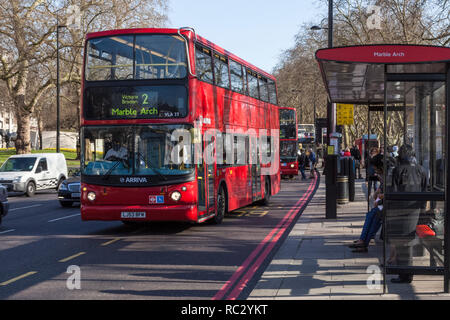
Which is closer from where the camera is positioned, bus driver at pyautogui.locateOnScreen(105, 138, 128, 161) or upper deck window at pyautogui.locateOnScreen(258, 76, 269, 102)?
bus driver at pyautogui.locateOnScreen(105, 138, 128, 161)

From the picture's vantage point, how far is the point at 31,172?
2553 centimetres

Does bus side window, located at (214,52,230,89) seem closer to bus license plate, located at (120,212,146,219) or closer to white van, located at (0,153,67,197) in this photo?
bus license plate, located at (120,212,146,219)

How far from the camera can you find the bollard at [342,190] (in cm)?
1894

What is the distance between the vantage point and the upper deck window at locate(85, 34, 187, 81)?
12.1m

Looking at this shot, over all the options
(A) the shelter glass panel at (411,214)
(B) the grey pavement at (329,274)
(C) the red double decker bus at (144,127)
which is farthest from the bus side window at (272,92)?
(A) the shelter glass panel at (411,214)

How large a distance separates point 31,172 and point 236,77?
12.9 metres

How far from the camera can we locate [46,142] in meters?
89.3

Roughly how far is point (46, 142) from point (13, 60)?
51414 mm

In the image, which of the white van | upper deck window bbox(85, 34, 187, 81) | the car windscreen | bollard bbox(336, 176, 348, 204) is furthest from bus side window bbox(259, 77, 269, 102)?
the car windscreen

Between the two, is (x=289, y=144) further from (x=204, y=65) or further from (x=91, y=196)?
(x=91, y=196)

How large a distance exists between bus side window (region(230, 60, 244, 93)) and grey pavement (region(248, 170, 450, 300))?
452cm

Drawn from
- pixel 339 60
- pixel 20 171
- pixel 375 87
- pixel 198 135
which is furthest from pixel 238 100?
pixel 20 171

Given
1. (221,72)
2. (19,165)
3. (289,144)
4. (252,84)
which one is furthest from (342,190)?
(289,144)

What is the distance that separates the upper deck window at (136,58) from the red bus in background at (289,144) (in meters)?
24.4
